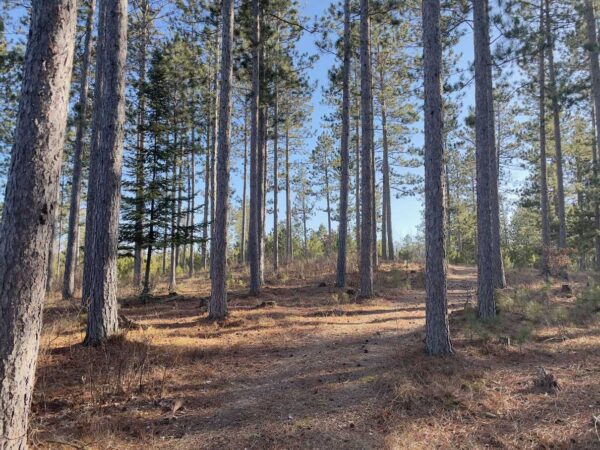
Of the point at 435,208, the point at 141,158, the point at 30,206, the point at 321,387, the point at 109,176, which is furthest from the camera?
the point at 141,158

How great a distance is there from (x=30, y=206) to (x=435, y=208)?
16.7 feet

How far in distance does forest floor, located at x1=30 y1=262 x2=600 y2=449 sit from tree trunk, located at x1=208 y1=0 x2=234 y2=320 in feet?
2.31

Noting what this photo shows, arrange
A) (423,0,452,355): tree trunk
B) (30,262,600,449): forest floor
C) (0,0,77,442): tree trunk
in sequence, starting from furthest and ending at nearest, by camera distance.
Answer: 1. (423,0,452,355): tree trunk
2. (30,262,600,449): forest floor
3. (0,0,77,442): tree trunk

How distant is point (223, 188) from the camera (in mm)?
8180

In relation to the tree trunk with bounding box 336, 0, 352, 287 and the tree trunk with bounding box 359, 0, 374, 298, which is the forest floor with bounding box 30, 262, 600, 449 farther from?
the tree trunk with bounding box 336, 0, 352, 287

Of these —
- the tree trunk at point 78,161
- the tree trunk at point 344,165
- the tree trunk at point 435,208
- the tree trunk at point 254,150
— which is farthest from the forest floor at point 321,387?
the tree trunk at point 78,161

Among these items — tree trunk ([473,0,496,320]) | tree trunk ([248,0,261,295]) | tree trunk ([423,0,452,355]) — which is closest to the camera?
tree trunk ([423,0,452,355])

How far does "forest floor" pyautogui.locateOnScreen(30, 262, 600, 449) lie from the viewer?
136 inches

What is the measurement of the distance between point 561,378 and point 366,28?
10548 millimetres

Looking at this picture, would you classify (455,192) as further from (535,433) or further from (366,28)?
(535,433)

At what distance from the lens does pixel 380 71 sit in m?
18.2

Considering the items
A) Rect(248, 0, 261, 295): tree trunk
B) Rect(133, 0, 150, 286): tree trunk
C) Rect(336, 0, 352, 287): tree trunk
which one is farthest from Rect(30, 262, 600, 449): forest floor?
Rect(336, 0, 352, 287): tree trunk

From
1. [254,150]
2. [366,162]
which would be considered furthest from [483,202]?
[254,150]

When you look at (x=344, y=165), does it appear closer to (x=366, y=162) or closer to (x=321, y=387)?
(x=366, y=162)
